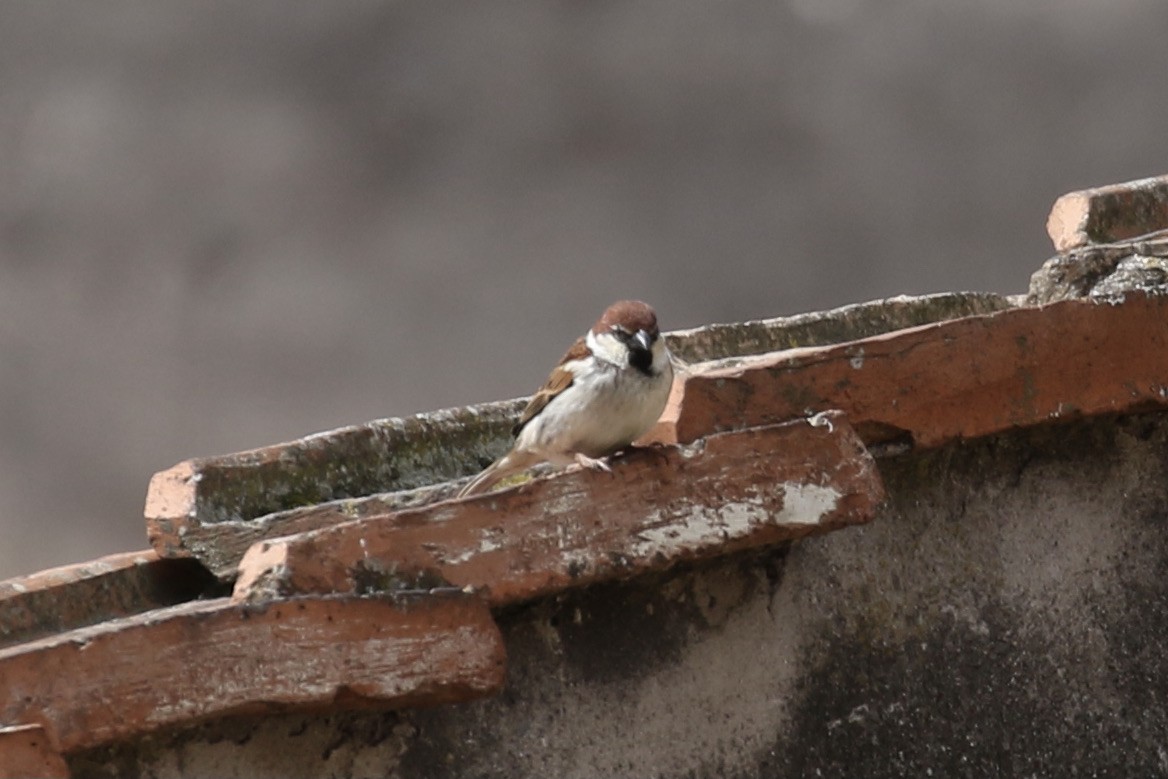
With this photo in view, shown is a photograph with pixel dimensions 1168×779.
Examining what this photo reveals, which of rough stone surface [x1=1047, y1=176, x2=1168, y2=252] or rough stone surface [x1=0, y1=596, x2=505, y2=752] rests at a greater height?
rough stone surface [x1=1047, y1=176, x2=1168, y2=252]

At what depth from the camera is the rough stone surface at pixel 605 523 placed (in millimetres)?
2482

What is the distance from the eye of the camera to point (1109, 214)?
3.77 m

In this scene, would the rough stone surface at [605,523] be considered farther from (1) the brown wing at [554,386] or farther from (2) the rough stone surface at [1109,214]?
(2) the rough stone surface at [1109,214]

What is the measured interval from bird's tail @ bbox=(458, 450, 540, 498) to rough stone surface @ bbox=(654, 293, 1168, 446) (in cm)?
31

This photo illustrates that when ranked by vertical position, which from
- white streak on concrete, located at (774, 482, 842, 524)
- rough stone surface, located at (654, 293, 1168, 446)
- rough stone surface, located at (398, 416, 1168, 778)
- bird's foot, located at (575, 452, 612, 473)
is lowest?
rough stone surface, located at (398, 416, 1168, 778)

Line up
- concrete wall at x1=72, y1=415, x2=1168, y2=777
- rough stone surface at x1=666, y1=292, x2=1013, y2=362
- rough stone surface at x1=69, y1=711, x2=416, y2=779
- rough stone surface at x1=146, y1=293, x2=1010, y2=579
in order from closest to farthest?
rough stone surface at x1=69, y1=711, x2=416, y2=779, concrete wall at x1=72, y1=415, x2=1168, y2=777, rough stone surface at x1=146, y1=293, x2=1010, y2=579, rough stone surface at x1=666, y1=292, x2=1013, y2=362

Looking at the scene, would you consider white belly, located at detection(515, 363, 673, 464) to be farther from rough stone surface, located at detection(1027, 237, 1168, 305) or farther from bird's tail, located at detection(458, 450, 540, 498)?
rough stone surface, located at detection(1027, 237, 1168, 305)

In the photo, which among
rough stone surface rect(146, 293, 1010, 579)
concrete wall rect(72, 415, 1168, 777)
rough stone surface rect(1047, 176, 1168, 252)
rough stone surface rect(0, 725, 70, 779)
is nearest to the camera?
rough stone surface rect(0, 725, 70, 779)

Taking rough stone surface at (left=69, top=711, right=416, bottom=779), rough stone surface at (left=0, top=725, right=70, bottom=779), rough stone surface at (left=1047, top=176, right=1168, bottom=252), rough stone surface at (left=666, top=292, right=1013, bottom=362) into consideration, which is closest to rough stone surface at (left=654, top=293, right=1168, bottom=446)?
rough stone surface at (left=666, top=292, right=1013, bottom=362)

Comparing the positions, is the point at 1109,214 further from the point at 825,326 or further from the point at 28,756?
the point at 28,756

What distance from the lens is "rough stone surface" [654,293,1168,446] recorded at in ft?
9.64

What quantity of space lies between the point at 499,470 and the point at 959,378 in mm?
843

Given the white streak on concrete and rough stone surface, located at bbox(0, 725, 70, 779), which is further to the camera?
the white streak on concrete

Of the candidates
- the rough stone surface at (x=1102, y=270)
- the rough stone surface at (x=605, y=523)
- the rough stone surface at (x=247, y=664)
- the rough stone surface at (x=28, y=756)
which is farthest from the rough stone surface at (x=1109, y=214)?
the rough stone surface at (x=28, y=756)
